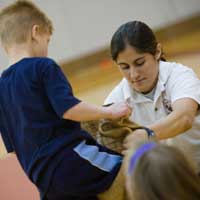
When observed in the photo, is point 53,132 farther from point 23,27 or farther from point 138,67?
point 138,67

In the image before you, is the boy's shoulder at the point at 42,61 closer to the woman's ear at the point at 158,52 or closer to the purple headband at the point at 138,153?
the purple headband at the point at 138,153

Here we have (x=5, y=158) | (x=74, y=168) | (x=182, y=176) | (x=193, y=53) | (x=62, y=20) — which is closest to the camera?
(x=182, y=176)

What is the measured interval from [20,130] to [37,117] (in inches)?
2.8

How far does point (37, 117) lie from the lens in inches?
47.8

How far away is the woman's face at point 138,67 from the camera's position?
1.65 meters

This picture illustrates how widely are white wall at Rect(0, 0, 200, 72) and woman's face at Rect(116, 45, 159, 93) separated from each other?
410 cm

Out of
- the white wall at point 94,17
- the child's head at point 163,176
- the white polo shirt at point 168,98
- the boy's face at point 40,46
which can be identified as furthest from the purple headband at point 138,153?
the white wall at point 94,17

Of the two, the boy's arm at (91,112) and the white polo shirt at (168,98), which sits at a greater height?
the boy's arm at (91,112)

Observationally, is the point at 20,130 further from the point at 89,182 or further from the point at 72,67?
the point at 72,67

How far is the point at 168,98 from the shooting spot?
5.61 feet

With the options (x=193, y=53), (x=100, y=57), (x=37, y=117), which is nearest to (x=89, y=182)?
(x=37, y=117)

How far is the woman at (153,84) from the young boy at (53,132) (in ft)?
1.35

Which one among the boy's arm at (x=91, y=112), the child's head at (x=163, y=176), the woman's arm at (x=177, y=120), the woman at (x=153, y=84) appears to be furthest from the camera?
the woman at (x=153, y=84)

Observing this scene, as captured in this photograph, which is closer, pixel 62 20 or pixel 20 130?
pixel 20 130
